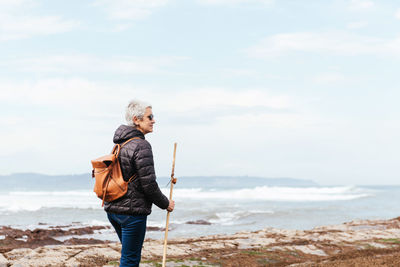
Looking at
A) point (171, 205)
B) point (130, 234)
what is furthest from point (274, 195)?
point (130, 234)

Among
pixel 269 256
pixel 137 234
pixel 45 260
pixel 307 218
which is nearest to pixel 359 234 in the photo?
pixel 269 256

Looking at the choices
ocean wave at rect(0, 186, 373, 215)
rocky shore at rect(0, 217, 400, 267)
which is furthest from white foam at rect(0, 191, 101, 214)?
rocky shore at rect(0, 217, 400, 267)

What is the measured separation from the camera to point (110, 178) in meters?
4.18

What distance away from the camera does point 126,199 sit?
13.6 feet

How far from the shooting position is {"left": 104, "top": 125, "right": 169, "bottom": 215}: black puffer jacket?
4090mm

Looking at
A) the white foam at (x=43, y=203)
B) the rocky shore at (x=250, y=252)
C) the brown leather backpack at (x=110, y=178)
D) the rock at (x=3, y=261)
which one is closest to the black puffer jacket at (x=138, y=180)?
the brown leather backpack at (x=110, y=178)

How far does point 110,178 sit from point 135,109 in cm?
68

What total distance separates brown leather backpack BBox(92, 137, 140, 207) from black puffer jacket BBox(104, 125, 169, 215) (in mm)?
41

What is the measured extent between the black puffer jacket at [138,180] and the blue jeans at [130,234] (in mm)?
63

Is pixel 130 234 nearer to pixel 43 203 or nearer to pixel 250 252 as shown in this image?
pixel 250 252

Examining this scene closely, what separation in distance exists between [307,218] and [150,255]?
710 inches

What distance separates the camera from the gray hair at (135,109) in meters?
4.30

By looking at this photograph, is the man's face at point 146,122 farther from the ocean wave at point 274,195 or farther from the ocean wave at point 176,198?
the ocean wave at point 274,195

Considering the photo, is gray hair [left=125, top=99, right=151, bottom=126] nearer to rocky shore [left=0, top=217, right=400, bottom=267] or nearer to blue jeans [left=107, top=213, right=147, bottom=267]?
blue jeans [left=107, top=213, right=147, bottom=267]
